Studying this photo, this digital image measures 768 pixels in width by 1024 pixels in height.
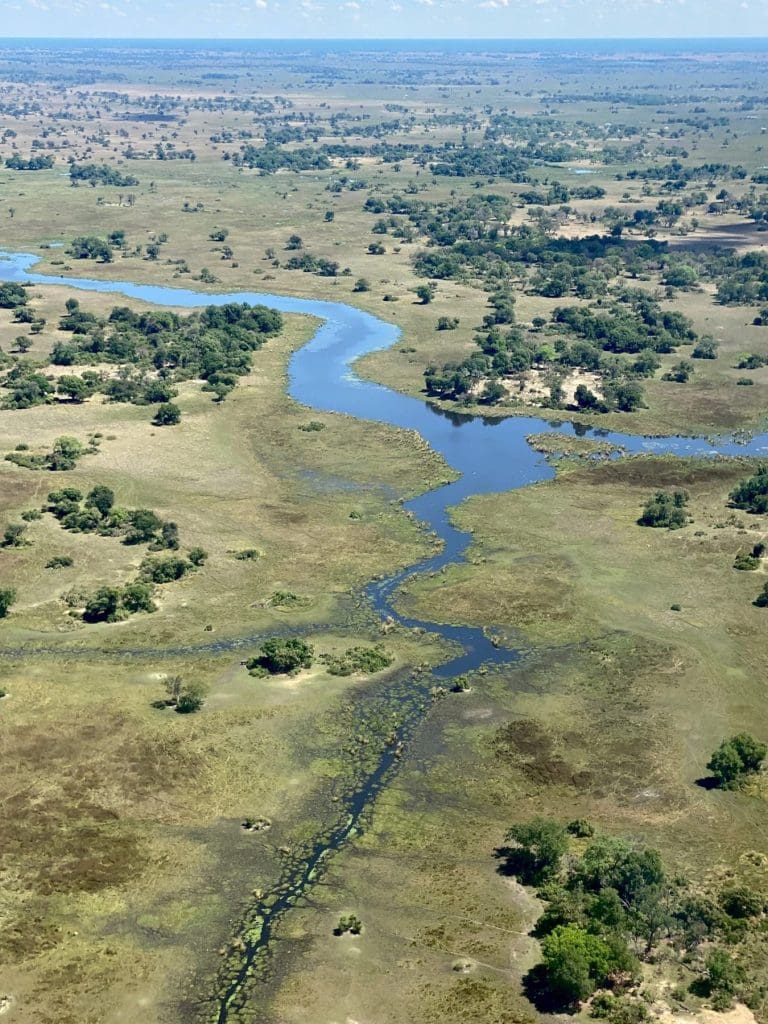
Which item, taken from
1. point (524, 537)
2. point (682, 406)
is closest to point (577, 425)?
point (682, 406)

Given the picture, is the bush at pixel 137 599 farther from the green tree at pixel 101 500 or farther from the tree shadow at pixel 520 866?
the tree shadow at pixel 520 866

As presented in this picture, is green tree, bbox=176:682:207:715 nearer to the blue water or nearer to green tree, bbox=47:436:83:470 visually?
the blue water

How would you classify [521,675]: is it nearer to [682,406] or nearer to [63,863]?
[63,863]

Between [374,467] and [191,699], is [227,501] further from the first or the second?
[191,699]

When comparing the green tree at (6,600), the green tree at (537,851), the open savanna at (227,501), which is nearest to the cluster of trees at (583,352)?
the open savanna at (227,501)

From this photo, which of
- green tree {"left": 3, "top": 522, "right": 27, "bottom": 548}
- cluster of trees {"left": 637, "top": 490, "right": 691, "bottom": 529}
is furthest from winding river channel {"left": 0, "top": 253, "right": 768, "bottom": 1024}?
green tree {"left": 3, "top": 522, "right": 27, "bottom": 548}

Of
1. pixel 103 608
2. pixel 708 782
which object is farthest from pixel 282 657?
pixel 708 782
